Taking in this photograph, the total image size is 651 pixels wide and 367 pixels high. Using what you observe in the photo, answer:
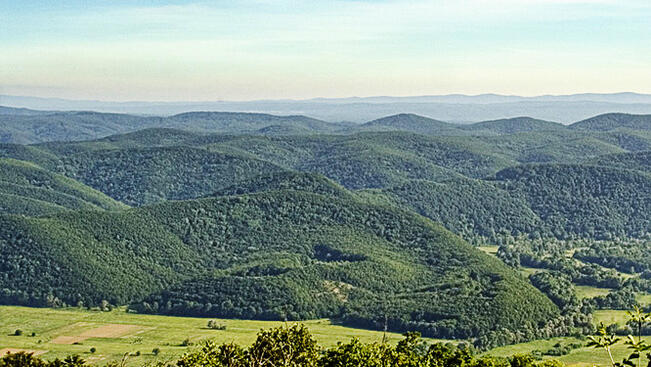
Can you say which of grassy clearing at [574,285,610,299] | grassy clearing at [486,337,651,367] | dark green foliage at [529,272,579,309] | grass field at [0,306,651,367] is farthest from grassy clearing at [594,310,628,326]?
grassy clearing at [486,337,651,367]

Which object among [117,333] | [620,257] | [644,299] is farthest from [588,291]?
[117,333]

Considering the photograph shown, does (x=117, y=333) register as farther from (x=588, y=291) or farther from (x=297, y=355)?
(x=588, y=291)

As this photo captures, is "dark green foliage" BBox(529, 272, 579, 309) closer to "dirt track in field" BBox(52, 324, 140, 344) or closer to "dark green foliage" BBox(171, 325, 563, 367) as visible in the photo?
"dirt track in field" BBox(52, 324, 140, 344)

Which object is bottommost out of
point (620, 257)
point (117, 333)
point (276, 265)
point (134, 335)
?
point (620, 257)

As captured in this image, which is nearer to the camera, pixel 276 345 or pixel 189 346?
pixel 276 345

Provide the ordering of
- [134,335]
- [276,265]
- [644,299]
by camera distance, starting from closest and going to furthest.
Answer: [134,335] → [644,299] → [276,265]

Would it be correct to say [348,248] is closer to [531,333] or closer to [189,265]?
[189,265]

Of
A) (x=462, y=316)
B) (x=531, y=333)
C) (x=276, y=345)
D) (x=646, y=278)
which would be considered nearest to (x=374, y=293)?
(x=462, y=316)
